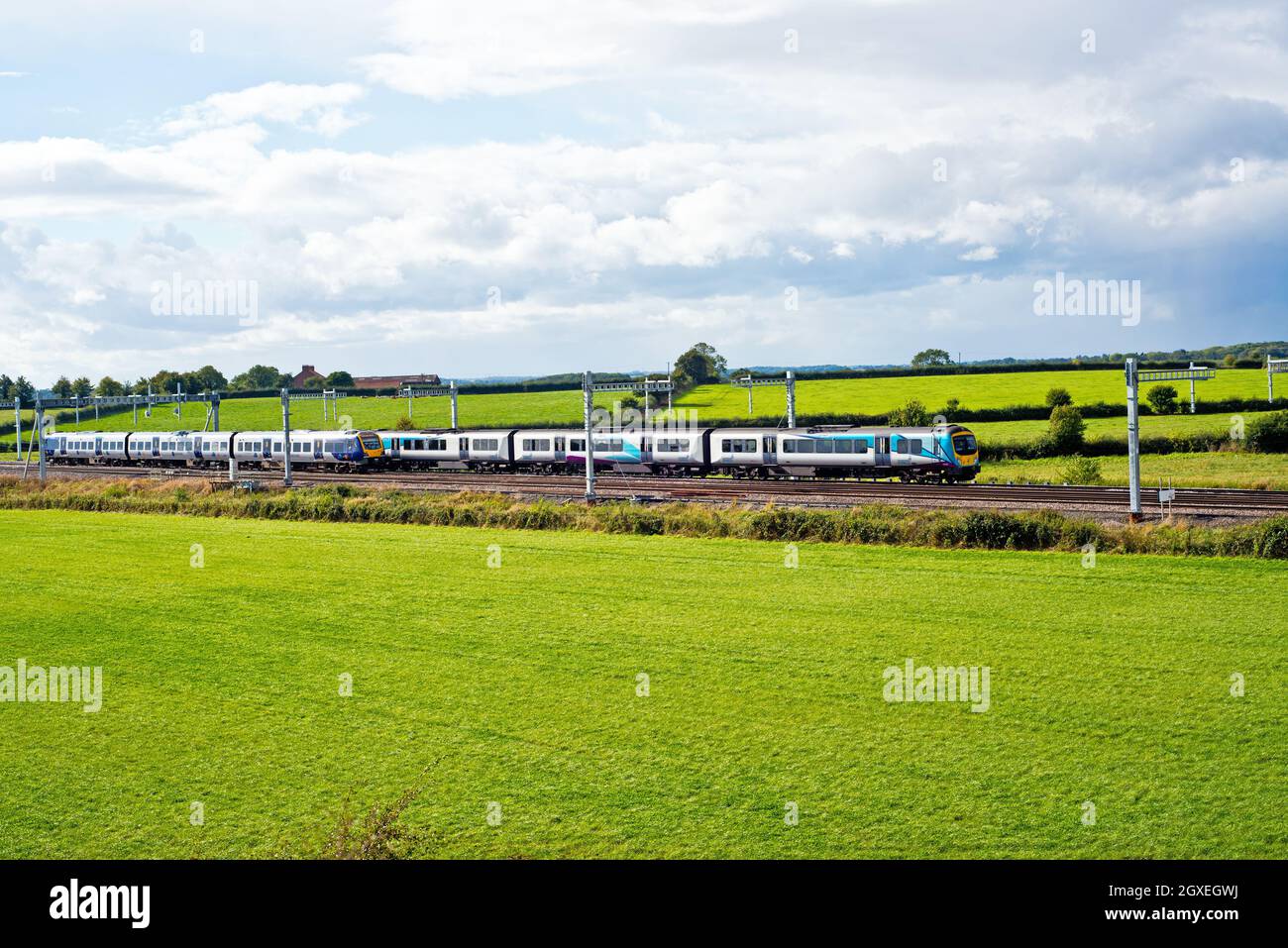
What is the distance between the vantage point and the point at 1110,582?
Result: 2481 cm

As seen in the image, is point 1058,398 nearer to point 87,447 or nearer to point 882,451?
point 882,451

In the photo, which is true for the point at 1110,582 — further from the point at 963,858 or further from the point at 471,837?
the point at 471,837

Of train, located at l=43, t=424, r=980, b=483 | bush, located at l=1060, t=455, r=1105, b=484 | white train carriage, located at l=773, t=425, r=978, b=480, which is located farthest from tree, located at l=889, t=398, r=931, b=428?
bush, located at l=1060, t=455, r=1105, b=484

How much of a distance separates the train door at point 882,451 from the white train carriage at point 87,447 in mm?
58541

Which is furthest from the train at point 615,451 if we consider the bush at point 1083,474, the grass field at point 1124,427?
the grass field at point 1124,427

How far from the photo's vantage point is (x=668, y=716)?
15.5 metres

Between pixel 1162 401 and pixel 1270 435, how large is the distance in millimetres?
18628

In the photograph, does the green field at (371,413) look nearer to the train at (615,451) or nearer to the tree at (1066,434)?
the train at (615,451)

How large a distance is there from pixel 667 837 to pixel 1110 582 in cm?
1688

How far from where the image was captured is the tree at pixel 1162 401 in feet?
253

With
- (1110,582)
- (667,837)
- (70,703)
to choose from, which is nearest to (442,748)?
(667,837)

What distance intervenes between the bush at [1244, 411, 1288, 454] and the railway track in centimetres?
2087

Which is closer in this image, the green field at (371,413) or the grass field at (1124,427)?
the grass field at (1124,427)

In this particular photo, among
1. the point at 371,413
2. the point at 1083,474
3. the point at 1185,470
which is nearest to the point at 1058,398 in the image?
the point at 1185,470
